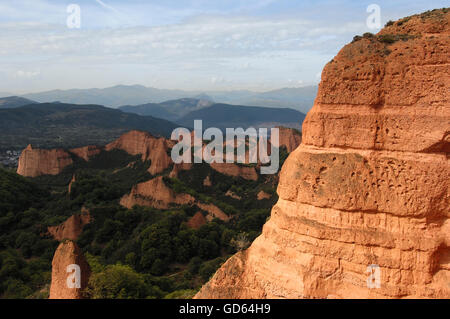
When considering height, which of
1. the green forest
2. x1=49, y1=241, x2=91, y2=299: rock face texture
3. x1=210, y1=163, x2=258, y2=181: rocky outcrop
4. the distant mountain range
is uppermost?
the distant mountain range

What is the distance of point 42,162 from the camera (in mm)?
77500

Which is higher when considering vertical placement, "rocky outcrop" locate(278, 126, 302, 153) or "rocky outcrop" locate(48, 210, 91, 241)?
"rocky outcrop" locate(278, 126, 302, 153)

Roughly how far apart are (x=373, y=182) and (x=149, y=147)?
7132 centimetres

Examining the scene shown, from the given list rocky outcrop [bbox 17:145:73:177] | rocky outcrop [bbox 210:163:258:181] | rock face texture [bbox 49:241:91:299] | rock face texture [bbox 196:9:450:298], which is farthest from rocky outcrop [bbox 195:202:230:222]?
rocky outcrop [bbox 17:145:73:177]

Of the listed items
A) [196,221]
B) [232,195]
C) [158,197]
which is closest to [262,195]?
[232,195]

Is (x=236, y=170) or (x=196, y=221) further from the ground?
(x=236, y=170)

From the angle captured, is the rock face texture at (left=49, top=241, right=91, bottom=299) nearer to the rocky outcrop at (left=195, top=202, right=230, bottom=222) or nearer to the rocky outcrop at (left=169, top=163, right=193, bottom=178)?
the rocky outcrop at (left=195, top=202, right=230, bottom=222)

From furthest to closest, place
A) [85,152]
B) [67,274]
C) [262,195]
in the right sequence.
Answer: [85,152]
[262,195]
[67,274]

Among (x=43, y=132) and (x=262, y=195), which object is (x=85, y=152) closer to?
(x=262, y=195)

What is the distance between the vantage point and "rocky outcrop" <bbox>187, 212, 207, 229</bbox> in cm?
4434

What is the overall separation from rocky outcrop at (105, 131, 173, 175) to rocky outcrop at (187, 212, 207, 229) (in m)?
28.7
